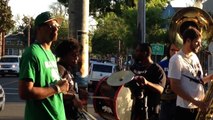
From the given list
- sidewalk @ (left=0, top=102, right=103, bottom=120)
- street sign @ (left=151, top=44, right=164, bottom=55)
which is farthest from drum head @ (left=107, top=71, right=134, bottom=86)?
street sign @ (left=151, top=44, right=164, bottom=55)

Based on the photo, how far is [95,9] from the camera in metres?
57.0

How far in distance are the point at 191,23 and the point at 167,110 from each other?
160 centimetres

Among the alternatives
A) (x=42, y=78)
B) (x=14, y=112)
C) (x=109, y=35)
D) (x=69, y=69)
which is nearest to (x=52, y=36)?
(x=42, y=78)

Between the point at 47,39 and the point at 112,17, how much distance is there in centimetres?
5773

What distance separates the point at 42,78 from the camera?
4.46m

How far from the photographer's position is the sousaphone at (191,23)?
643 centimetres

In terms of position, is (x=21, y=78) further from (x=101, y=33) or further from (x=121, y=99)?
(x=101, y=33)

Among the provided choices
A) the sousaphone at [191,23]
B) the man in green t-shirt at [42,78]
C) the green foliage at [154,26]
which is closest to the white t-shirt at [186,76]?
the sousaphone at [191,23]

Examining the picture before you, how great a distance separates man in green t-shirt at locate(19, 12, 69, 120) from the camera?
434 centimetres

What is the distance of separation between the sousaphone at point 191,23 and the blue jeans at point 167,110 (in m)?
1.28

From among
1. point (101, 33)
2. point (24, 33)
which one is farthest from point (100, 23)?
point (24, 33)

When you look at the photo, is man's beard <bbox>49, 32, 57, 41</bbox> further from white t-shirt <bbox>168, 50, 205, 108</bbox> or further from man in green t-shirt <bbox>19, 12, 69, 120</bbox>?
white t-shirt <bbox>168, 50, 205, 108</bbox>

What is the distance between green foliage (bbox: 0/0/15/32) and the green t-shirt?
4975 centimetres

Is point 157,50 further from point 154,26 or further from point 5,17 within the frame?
point 5,17
